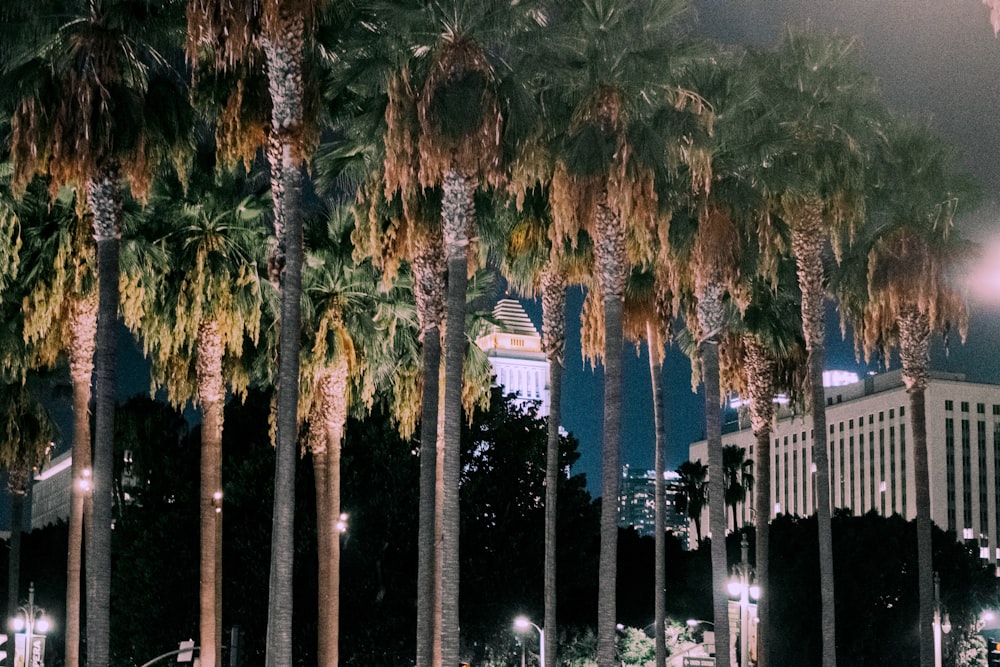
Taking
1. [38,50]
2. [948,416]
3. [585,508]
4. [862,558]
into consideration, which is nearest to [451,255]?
[38,50]

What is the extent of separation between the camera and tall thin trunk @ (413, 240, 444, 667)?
26.7 m

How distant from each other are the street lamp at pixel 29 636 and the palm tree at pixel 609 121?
106ft

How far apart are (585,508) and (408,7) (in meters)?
36.6

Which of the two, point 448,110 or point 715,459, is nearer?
point 448,110

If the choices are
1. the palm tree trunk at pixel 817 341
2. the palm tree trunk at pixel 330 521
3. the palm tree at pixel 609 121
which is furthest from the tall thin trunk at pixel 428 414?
the palm tree trunk at pixel 817 341

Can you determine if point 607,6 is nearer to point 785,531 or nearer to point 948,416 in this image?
point 785,531

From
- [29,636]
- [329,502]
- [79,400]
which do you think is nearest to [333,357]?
[329,502]

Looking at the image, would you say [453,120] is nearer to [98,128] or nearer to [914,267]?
[98,128]

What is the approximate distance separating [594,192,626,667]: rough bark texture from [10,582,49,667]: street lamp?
31.7 meters

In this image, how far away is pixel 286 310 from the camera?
22.4 m

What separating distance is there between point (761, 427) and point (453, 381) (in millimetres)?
19627

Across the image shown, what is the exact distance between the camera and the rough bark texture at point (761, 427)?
131 feet

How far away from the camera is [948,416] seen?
526 ft

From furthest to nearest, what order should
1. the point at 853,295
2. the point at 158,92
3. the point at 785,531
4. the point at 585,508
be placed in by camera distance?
the point at 785,531 → the point at 585,508 → the point at 853,295 → the point at 158,92
